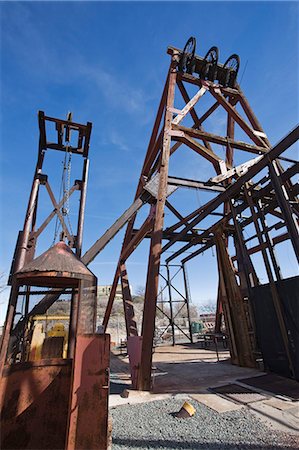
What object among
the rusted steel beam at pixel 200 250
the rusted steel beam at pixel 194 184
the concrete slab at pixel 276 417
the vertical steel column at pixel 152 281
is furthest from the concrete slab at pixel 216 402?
the rusted steel beam at pixel 200 250

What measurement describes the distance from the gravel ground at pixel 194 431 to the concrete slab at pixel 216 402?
14cm

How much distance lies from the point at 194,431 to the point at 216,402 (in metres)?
1.33

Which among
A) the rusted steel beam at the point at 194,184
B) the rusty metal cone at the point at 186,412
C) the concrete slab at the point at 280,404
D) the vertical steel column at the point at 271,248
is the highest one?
the rusted steel beam at the point at 194,184

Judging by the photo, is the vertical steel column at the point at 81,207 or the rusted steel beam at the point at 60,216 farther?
the vertical steel column at the point at 81,207

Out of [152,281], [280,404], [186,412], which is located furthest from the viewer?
[152,281]

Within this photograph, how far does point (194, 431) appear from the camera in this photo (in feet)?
11.0

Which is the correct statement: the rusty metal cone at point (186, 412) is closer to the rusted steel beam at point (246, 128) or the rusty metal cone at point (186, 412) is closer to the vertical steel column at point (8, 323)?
the vertical steel column at point (8, 323)

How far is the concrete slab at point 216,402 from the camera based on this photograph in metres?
4.11

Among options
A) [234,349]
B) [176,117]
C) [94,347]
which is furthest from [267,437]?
[176,117]

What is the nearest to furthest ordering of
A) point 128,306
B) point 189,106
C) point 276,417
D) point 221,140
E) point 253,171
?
point 276,417
point 253,171
point 128,306
point 221,140
point 189,106

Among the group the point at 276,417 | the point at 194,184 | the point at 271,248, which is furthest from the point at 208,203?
the point at 276,417

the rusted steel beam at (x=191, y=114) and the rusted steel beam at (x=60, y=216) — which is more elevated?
the rusted steel beam at (x=191, y=114)

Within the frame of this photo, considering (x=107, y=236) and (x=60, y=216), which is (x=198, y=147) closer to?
(x=107, y=236)

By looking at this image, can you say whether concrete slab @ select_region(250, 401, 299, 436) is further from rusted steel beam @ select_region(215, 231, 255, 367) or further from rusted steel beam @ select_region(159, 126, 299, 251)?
rusted steel beam @ select_region(159, 126, 299, 251)
